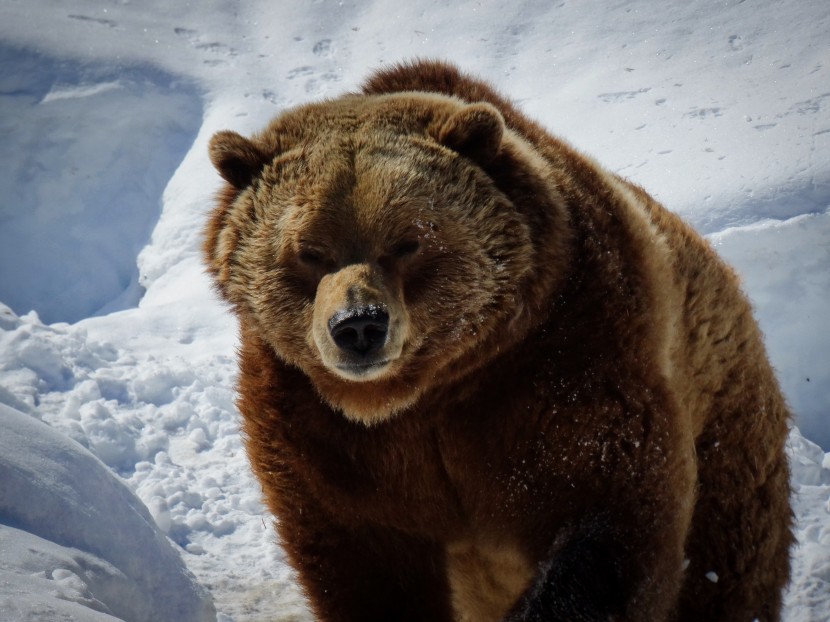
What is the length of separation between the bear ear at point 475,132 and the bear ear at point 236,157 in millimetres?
695

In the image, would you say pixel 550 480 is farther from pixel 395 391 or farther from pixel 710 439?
pixel 710 439

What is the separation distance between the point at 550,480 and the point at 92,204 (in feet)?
23.7

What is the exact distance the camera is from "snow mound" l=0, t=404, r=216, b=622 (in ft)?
11.2

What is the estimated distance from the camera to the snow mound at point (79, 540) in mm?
3414

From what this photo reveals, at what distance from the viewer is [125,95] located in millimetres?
10352

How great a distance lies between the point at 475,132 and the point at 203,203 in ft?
20.7

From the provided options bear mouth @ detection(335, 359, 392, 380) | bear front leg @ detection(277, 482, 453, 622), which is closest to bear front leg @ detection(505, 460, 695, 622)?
bear front leg @ detection(277, 482, 453, 622)

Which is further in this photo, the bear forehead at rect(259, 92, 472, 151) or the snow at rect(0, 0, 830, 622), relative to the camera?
the snow at rect(0, 0, 830, 622)

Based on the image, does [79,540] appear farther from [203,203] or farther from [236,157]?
[203,203]

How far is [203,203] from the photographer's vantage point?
9180mm

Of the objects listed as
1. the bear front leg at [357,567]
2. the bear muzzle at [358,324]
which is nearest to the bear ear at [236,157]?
the bear muzzle at [358,324]

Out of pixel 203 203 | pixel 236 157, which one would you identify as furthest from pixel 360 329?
pixel 203 203

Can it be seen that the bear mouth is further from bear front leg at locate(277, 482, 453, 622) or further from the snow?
the snow

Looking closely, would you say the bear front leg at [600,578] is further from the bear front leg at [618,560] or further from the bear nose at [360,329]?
the bear nose at [360,329]
